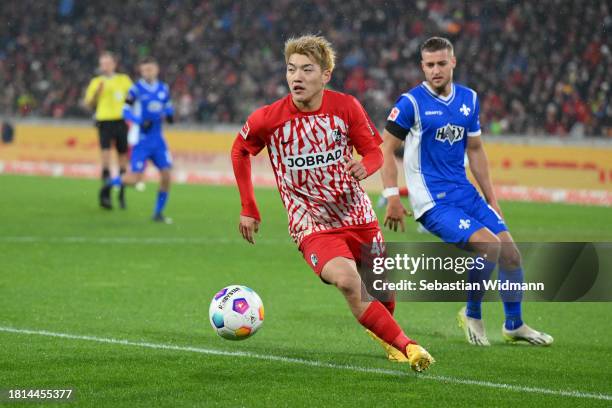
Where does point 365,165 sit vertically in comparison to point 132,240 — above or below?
above

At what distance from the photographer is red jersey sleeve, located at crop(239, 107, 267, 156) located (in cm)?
676

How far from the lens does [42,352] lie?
23.1ft

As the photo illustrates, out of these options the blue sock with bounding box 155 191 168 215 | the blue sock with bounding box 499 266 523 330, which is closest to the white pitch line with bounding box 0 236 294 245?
the blue sock with bounding box 155 191 168 215

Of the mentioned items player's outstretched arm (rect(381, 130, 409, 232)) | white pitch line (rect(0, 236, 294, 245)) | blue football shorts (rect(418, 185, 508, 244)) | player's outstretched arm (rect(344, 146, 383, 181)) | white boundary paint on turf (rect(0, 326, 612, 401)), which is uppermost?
player's outstretched arm (rect(344, 146, 383, 181))

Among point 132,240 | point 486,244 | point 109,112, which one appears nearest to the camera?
point 486,244

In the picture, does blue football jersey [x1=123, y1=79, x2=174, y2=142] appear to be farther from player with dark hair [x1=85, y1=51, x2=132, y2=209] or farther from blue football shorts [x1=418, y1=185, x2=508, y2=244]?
blue football shorts [x1=418, y1=185, x2=508, y2=244]

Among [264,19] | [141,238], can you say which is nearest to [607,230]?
[141,238]

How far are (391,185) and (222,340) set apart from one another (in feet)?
5.48

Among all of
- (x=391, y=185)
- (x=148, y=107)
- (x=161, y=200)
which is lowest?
(x=161, y=200)

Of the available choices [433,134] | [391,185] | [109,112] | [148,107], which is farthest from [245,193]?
[109,112]

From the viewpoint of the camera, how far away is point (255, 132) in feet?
22.3

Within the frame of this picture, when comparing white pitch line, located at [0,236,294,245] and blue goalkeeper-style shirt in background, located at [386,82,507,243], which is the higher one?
blue goalkeeper-style shirt in background, located at [386,82,507,243]

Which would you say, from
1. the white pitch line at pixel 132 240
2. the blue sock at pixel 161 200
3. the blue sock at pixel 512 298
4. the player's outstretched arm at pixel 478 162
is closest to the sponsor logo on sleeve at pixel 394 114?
the player's outstretched arm at pixel 478 162

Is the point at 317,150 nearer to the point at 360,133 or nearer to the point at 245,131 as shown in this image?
the point at 360,133
